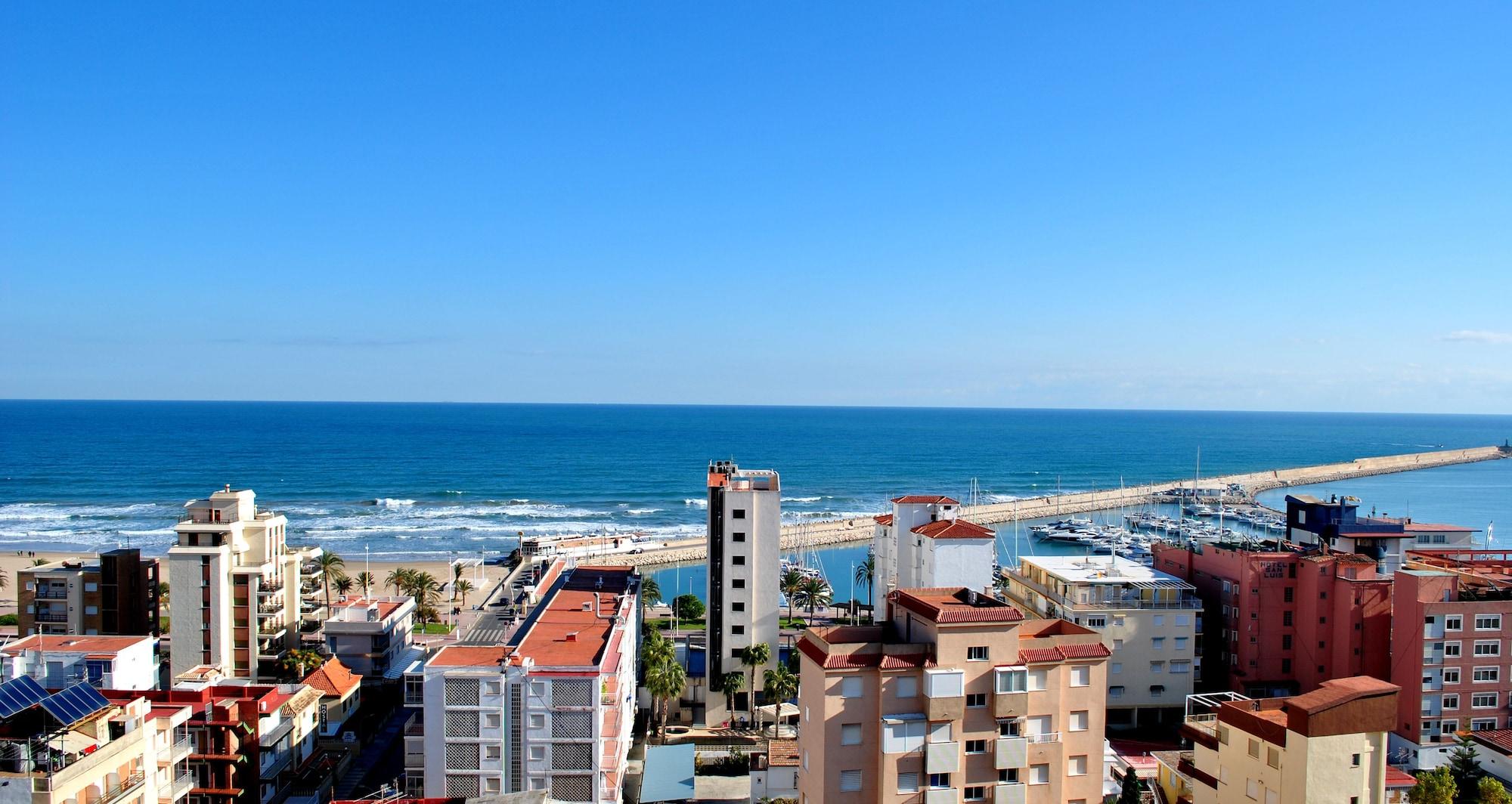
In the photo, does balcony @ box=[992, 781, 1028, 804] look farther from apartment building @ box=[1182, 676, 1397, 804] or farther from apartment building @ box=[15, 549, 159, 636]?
apartment building @ box=[15, 549, 159, 636]

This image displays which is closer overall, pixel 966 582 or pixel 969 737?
pixel 969 737

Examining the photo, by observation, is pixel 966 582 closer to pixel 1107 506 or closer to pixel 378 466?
pixel 1107 506

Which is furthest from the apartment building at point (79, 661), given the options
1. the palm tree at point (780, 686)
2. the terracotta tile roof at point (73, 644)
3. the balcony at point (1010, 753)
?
the balcony at point (1010, 753)

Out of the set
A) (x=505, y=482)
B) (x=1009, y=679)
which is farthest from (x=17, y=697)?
(x=505, y=482)

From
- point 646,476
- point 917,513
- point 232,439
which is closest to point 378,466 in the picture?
point 646,476

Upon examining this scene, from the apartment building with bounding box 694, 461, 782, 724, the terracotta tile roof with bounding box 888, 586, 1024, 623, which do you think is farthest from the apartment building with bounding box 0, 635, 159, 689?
the terracotta tile roof with bounding box 888, 586, 1024, 623

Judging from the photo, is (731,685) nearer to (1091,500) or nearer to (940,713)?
(940,713)

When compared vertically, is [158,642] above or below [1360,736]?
below
